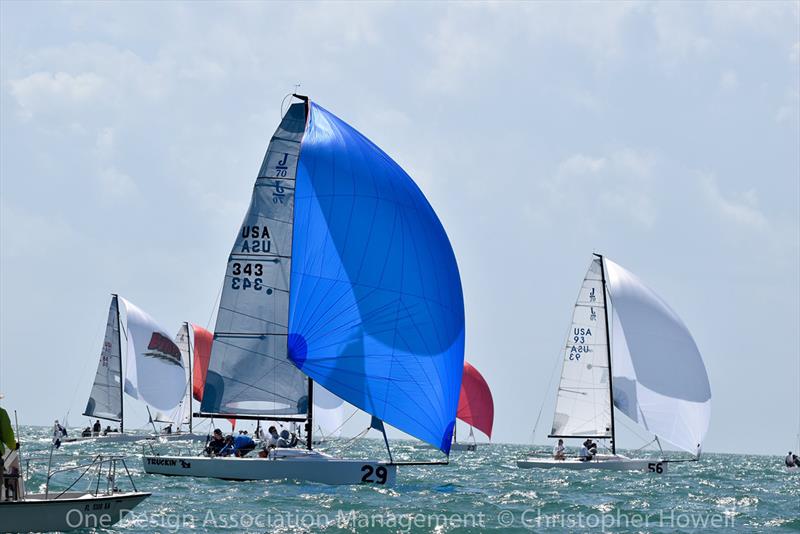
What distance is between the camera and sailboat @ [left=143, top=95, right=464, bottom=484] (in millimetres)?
28188

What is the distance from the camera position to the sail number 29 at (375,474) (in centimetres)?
2828

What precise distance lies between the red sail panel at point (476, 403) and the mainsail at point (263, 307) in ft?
142

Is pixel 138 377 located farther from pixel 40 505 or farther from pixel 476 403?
pixel 40 505

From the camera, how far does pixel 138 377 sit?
235ft

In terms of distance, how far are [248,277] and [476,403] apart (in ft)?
147

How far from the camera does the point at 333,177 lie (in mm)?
29422

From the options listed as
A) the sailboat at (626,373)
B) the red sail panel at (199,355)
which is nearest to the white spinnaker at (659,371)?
the sailboat at (626,373)

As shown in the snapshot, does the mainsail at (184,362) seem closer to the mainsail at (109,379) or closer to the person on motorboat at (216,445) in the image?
the mainsail at (109,379)

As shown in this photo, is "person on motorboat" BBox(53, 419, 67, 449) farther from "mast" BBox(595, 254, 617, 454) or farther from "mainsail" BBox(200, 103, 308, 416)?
"mainsail" BBox(200, 103, 308, 416)

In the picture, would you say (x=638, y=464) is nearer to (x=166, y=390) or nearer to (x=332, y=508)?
(x=332, y=508)

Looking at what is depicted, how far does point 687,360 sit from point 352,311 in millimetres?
21777

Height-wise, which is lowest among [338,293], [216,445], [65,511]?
[65,511]

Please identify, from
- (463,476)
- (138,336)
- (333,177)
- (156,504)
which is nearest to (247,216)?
(333,177)

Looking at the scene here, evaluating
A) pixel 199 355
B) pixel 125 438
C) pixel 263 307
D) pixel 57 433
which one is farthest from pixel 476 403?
pixel 263 307
